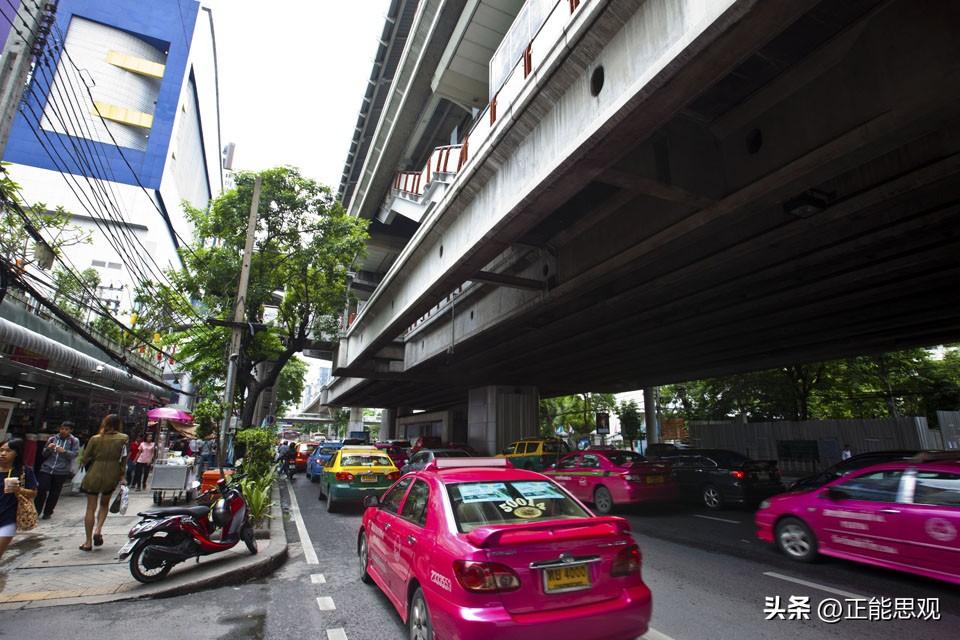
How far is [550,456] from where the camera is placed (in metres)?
15.7

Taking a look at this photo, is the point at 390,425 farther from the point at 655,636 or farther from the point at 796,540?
the point at 655,636

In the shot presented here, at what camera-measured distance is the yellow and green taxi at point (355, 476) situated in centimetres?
1121

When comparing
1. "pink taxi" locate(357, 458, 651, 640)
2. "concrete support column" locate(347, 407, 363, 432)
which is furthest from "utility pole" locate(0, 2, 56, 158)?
"concrete support column" locate(347, 407, 363, 432)

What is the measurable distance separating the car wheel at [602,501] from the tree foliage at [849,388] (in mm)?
21153

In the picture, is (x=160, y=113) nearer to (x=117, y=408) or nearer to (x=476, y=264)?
(x=117, y=408)

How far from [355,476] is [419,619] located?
8.00 metres

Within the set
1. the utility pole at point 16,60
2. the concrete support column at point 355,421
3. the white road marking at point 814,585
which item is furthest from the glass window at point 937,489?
the concrete support column at point 355,421

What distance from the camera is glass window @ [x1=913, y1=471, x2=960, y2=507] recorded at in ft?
17.7

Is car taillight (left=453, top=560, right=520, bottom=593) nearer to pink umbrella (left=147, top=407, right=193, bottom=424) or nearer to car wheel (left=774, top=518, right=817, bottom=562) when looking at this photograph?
car wheel (left=774, top=518, right=817, bottom=562)

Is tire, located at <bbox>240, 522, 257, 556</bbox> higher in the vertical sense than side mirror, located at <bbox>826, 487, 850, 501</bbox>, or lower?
lower

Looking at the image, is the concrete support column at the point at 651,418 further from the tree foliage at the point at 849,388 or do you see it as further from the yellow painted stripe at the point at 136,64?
the yellow painted stripe at the point at 136,64

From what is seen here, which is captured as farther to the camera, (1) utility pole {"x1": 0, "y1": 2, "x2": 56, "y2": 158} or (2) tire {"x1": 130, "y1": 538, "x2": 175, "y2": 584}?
(1) utility pole {"x1": 0, "y1": 2, "x2": 56, "y2": 158}

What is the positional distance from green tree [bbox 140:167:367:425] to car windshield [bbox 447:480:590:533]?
44.5 feet

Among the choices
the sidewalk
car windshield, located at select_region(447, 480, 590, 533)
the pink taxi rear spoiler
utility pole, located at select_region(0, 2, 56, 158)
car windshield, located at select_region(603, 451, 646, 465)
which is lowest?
the sidewalk
